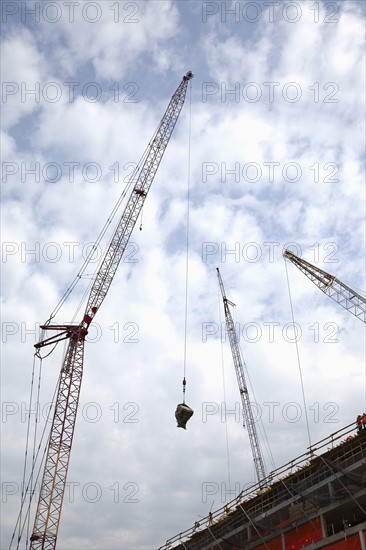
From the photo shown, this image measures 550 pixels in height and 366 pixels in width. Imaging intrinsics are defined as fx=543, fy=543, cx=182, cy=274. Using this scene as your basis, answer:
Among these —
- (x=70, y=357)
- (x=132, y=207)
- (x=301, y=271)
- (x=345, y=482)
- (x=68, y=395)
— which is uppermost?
(x=132, y=207)

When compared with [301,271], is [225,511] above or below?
below

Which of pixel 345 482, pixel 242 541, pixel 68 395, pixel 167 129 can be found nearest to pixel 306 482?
pixel 345 482

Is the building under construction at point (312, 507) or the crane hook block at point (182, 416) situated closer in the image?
the building under construction at point (312, 507)

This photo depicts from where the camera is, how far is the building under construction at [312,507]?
32094 millimetres

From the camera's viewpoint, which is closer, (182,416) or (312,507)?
(312,507)

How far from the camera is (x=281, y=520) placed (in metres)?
37.5

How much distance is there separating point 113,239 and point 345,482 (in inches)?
1814

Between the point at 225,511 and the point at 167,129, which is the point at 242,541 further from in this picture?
the point at 167,129

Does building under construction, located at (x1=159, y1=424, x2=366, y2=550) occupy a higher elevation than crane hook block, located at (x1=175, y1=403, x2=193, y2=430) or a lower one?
lower

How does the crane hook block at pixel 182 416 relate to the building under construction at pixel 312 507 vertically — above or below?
above

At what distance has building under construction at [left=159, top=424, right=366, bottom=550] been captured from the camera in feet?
105

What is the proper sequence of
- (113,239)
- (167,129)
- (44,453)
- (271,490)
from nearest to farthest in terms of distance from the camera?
(271,490), (44,453), (113,239), (167,129)

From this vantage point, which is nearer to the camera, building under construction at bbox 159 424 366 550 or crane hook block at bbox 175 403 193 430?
building under construction at bbox 159 424 366 550

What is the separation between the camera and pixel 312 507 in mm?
34969
